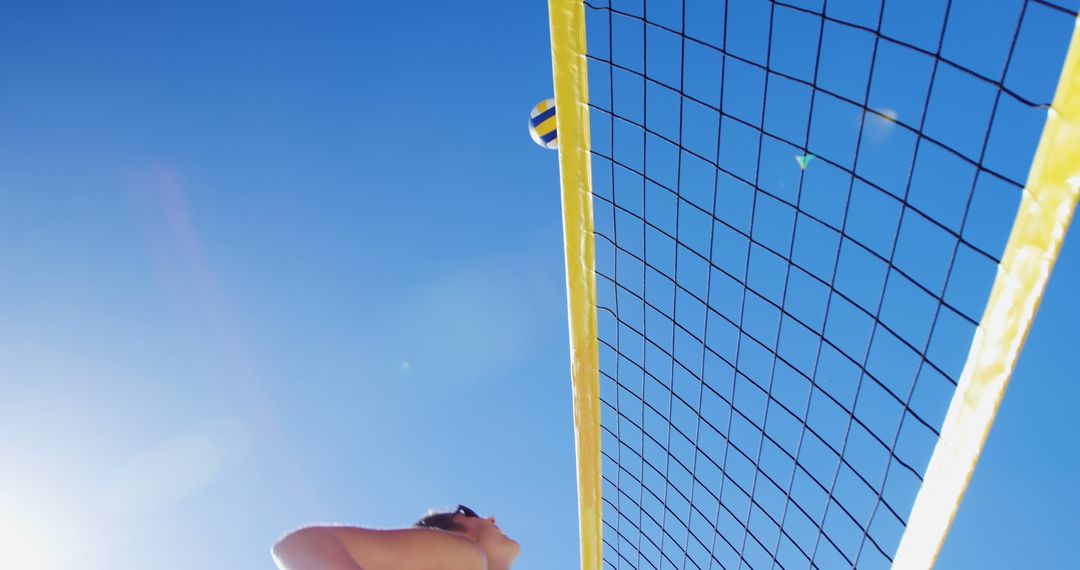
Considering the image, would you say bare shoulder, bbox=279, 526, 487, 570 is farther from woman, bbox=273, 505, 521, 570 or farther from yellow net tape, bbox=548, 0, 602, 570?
yellow net tape, bbox=548, 0, 602, 570

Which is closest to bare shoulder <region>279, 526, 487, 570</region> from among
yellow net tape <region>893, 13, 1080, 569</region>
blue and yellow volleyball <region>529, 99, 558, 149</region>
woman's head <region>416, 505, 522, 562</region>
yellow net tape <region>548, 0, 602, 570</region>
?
woman's head <region>416, 505, 522, 562</region>

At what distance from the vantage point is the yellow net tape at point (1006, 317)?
5.55ft

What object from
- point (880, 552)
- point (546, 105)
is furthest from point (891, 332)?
point (546, 105)

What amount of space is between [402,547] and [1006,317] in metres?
1.76

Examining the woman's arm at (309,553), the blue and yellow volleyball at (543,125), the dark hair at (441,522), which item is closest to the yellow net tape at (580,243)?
the blue and yellow volleyball at (543,125)

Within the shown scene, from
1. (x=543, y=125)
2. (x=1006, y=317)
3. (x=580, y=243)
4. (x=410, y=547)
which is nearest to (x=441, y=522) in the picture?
(x=410, y=547)

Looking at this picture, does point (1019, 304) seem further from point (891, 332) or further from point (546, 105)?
point (546, 105)

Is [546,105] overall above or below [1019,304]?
above

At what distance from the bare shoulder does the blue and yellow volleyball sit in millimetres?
2101

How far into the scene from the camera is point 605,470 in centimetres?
393

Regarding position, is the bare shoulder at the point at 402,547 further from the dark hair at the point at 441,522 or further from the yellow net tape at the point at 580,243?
the yellow net tape at the point at 580,243

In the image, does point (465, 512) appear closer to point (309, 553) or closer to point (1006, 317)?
point (309, 553)

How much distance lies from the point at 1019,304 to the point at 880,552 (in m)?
1.07

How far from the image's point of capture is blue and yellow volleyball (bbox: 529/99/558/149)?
12.6 ft
